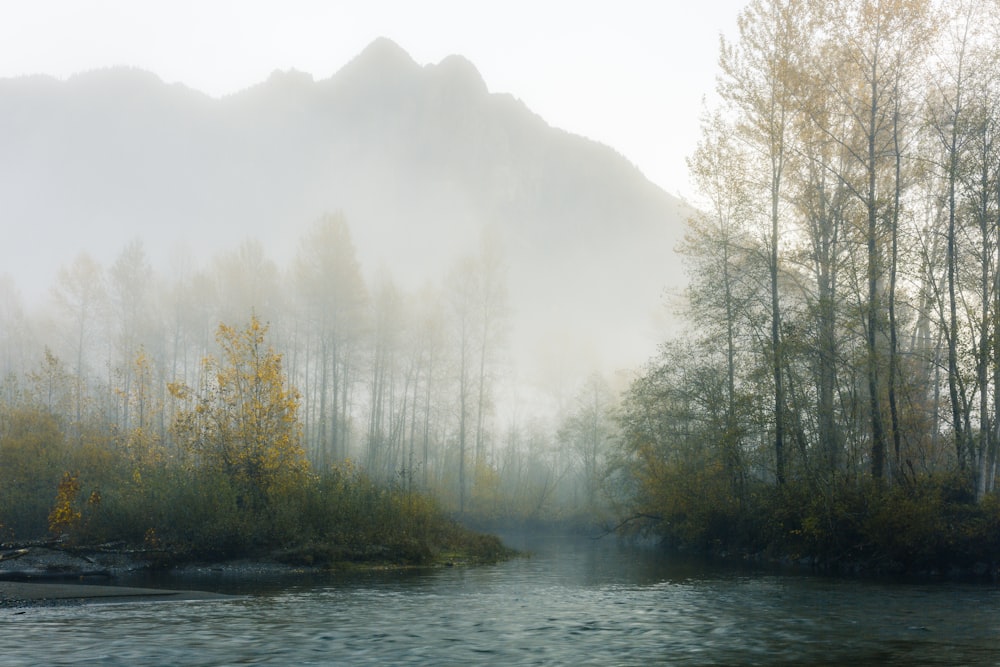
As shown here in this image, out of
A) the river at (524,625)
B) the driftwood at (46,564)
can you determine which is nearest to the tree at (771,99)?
the river at (524,625)

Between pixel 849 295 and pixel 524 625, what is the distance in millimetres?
15931

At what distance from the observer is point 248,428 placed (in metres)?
24.0

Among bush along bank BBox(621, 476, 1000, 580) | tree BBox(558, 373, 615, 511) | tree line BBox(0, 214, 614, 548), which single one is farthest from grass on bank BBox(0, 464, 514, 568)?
tree BBox(558, 373, 615, 511)

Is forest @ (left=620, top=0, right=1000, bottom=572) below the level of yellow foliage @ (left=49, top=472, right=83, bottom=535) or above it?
above

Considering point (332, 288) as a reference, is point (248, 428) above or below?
below

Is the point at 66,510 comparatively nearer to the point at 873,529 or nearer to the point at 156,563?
the point at 156,563

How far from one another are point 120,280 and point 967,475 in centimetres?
5584

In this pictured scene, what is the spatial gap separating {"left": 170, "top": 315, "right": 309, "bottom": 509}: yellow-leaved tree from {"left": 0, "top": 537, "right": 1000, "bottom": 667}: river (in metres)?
4.99

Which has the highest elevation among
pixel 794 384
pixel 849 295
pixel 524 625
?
pixel 849 295

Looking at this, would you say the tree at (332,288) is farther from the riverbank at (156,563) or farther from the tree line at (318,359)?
the riverbank at (156,563)

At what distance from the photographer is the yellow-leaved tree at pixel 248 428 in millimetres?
23766

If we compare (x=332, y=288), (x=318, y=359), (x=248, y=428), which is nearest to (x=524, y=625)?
(x=248, y=428)

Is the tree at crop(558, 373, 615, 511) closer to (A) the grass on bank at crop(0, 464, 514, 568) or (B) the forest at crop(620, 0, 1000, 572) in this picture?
(B) the forest at crop(620, 0, 1000, 572)

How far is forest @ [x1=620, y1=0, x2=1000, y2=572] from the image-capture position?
21188 mm
